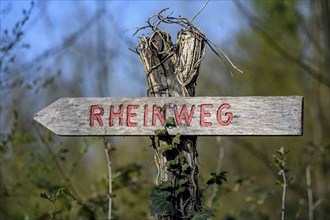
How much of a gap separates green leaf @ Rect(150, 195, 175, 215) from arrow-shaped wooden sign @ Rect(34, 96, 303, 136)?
34 centimetres

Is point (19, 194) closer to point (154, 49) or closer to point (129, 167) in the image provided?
point (129, 167)

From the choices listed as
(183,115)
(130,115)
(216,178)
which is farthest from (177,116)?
(216,178)

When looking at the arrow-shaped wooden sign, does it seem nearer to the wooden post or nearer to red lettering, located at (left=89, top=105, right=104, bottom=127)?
red lettering, located at (left=89, top=105, right=104, bottom=127)

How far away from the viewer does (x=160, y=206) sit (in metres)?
3.80

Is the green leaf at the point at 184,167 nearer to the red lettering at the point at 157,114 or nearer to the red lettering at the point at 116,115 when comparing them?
the red lettering at the point at 157,114

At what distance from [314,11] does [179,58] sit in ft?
20.5

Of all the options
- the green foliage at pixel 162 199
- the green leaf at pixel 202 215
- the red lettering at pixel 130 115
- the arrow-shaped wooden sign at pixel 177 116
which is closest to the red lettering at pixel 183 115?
the arrow-shaped wooden sign at pixel 177 116

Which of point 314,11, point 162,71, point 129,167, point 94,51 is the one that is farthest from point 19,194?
point 94,51

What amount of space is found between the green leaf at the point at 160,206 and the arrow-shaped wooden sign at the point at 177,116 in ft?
1.13

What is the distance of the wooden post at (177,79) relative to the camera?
12.9 ft

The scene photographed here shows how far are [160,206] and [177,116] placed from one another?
18.6 inches

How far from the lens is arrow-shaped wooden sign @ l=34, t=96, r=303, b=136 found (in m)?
3.79

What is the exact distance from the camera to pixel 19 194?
7.18 metres

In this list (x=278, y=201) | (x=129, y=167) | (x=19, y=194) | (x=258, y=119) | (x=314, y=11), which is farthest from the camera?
(x=278, y=201)
